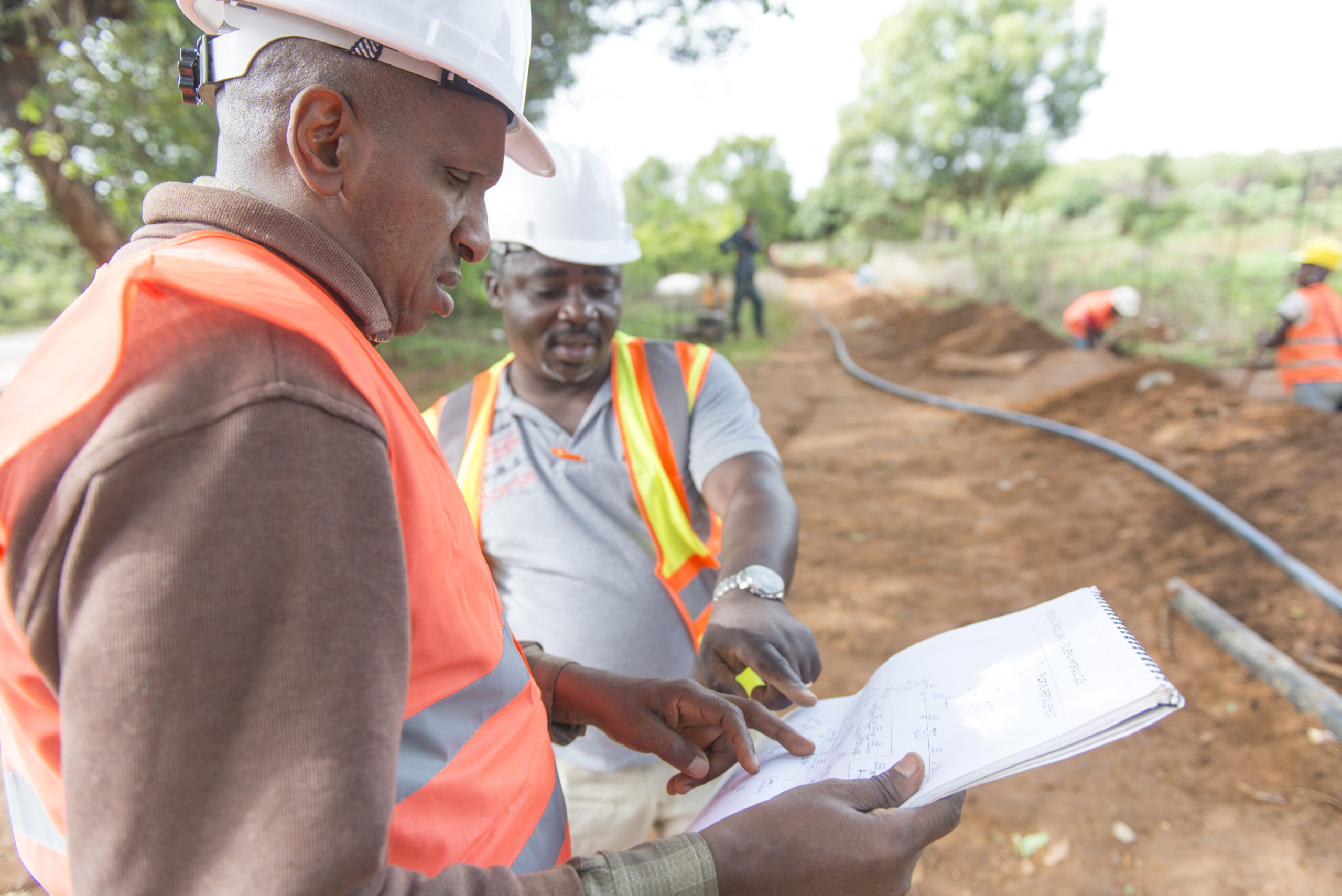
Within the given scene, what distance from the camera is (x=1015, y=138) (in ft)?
92.5

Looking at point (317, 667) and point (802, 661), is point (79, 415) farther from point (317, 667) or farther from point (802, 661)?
point (802, 661)

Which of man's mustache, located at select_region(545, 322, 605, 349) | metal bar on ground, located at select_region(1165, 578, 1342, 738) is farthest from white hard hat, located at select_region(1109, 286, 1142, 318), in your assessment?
man's mustache, located at select_region(545, 322, 605, 349)

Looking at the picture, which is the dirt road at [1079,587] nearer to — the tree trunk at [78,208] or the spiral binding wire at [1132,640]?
the spiral binding wire at [1132,640]

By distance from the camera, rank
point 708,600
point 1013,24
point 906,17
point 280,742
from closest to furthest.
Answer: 1. point 280,742
2. point 708,600
3. point 1013,24
4. point 906,17

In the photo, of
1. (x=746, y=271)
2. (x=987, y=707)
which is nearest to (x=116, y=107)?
(x=987, y=707)

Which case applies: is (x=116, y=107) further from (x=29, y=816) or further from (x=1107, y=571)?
(x=1107, y=571)

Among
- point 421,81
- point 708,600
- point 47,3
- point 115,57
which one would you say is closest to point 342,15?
point 421,81

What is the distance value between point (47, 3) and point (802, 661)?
643cm

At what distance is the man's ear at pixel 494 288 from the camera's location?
2.38 m

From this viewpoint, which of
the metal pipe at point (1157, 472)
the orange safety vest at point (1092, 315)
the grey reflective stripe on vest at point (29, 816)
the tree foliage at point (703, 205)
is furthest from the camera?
the tree foliage at point (703, 205)

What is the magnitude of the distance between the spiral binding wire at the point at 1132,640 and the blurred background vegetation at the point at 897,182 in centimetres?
593

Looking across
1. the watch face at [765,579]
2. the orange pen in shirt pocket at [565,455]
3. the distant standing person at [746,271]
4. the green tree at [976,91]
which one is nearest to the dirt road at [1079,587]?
the watch face at [765,579]

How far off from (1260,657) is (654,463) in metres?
3.57

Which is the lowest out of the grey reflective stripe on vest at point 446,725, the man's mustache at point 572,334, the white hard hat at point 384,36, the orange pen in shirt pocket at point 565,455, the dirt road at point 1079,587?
the dirt road at point 1079,587
